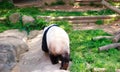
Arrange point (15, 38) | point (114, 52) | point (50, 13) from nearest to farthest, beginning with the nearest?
point (114, 52), point (15, 38), point (50, 13)

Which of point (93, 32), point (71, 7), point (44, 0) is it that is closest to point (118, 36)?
point (93, 32)

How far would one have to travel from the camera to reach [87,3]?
13.3 m

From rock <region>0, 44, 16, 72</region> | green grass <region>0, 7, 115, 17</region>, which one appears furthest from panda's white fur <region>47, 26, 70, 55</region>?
green grass <region>0, 7, 115, 17</region>

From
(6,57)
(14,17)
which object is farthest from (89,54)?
(14,17)

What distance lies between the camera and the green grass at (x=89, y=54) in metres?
7.07

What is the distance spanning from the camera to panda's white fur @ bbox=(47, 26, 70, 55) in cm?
679

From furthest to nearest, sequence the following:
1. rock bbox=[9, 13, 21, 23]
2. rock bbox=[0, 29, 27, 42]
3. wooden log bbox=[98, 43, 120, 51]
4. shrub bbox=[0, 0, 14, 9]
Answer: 1. shrub bbox=[0, 0, 14, 9]
2. rock bbox=[9, 13, 21, 23]
3. rock bbox=[0, 29, 27, 42]
4. wooden log bbox=[98, 43, 120, 51]

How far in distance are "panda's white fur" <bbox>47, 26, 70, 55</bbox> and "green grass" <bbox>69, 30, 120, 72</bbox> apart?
50cm

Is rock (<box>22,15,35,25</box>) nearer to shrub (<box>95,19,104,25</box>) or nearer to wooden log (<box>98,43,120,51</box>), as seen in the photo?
shrub (<box>95,19,104,25</box>)

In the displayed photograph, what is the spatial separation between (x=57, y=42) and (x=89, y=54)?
1.40 metres

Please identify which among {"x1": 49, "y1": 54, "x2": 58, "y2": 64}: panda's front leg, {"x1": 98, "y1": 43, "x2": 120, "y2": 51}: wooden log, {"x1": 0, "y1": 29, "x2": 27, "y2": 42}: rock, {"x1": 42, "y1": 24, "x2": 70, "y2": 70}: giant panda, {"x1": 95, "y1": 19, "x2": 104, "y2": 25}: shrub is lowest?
{"x1": 95, "y1": 19, "x2": 104, "y2": 25}: shrub

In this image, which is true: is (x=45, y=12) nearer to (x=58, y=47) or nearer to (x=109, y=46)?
(x=109, y=46)

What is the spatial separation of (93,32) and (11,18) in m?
3.11

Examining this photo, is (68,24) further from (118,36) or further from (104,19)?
(118,36)
